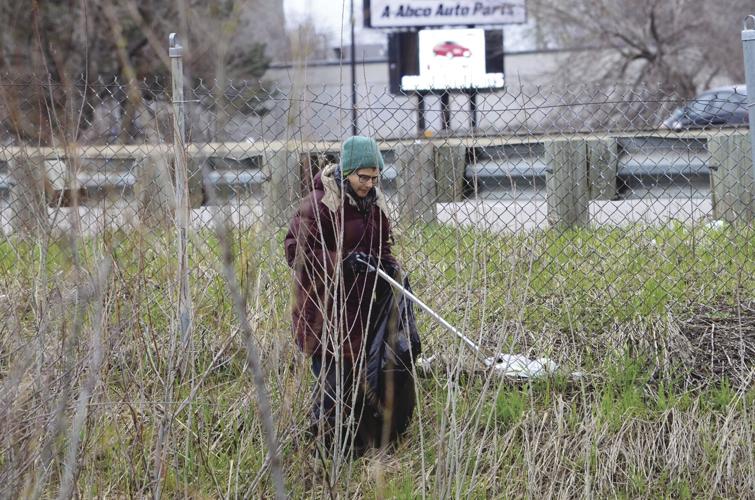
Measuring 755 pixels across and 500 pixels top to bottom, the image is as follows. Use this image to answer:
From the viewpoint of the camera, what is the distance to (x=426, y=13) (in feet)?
69.6

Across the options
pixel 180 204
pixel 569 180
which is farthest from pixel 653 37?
pixel 180 204

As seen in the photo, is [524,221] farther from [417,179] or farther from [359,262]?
[359,262]

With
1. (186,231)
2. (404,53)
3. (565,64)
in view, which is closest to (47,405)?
(186,231)

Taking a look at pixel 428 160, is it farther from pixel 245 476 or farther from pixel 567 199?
pixel 245 476

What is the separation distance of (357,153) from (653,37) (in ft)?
67.9

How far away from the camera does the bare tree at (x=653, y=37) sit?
77.5 feet

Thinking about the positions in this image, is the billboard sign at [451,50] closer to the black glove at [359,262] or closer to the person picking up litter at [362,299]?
the person picking up litter at [362,299]

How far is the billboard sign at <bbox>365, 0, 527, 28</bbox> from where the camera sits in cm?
2111

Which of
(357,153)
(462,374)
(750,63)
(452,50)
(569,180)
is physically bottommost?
(462,374)

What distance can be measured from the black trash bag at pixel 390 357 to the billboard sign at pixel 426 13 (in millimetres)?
16939

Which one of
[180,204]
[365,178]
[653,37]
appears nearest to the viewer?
[180,204]

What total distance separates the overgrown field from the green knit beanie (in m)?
0.46

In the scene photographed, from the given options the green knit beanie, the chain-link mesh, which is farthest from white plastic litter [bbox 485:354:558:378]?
the green knit beanie

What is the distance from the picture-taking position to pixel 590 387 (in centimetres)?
525
